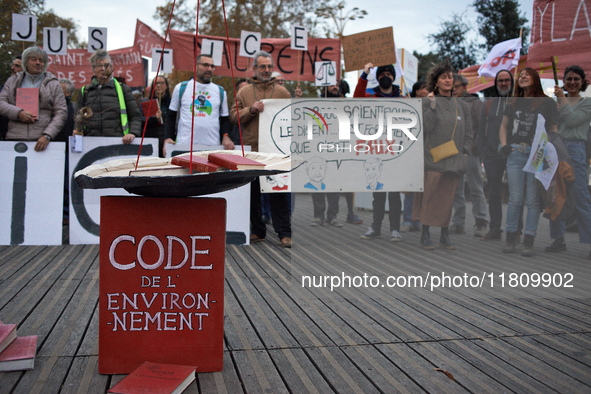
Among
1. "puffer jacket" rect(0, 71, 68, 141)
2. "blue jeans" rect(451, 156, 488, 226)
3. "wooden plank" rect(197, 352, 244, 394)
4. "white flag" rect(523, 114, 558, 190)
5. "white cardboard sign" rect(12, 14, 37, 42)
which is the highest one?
"white cardboard sign" rect(12, 14, 37, 42)

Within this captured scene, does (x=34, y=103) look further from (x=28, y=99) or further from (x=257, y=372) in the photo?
(x=257, y=372)

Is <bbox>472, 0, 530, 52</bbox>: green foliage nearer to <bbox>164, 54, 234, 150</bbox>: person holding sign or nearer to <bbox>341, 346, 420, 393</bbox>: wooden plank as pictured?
<bbox>164, 54, 234, 150</bbox>: person holding sign

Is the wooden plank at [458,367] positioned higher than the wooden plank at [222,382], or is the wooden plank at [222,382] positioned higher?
the wooden plank at [458,367]

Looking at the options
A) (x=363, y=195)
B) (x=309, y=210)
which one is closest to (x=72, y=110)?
(x=309, y=210)

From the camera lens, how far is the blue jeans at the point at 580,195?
176 inches

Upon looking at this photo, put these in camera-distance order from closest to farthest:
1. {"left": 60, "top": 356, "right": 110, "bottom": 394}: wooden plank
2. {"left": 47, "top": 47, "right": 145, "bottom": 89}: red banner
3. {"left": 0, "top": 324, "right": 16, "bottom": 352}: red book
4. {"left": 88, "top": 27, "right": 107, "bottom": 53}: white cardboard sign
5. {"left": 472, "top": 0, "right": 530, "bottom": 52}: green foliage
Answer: {"left": 60, "top": 356, "right": 110, "bottom": 394}: wooden plank
{"left": 0, "top": 324, "right": 16, "bottom": 352}: red book
{"left": 88, "top": 27, "right": 107, "bottom": 53}: white cardboard sign
{"left": 47, "top": 47, "right": 145, "bottom": 89}: red banner
{"left": 472, "top": 0, "right": 530, "bottom": 52}: green foliage

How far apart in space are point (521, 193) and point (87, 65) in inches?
389

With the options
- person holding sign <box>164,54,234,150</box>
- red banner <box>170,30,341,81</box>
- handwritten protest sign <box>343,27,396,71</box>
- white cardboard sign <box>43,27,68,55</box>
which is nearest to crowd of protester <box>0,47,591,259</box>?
person holding sign <box>164,54,234,150</box>

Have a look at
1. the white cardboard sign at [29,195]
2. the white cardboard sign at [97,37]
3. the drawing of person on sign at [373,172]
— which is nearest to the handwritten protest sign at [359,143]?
the drawing of person on sign at [373,172]

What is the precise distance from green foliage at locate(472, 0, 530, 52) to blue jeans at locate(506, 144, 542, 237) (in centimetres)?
2142

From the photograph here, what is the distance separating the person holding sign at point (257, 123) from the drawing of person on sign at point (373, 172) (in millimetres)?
1545

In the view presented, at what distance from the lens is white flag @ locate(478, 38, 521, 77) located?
25.7ft

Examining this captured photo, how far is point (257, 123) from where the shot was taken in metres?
6.33

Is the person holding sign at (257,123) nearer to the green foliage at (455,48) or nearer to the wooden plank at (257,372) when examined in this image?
the wooden plank at (257,372)
